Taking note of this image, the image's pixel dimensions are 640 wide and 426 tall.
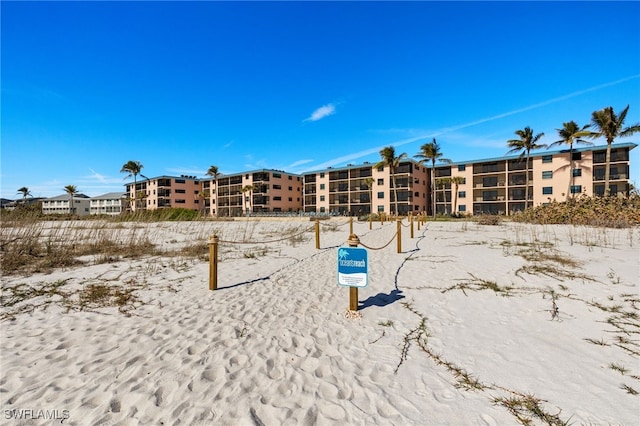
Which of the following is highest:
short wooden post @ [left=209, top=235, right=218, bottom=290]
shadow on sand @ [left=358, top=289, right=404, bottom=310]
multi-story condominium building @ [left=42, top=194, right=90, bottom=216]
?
multi-story condominium building @ [left=42, top=194, right=90, bottom=216]

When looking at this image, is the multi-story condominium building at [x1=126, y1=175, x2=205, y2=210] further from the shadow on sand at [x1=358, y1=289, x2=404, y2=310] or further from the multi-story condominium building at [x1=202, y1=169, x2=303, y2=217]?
the shadow on sand at [x1=358, y1=289, x2=404, y2=310]

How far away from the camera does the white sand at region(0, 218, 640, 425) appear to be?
8.19 ft

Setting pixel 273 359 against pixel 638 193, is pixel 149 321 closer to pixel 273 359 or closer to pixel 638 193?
pixel 273 359

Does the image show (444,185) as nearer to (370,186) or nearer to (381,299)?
(370,186)

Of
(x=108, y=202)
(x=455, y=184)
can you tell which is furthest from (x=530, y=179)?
(x=108, y=202)

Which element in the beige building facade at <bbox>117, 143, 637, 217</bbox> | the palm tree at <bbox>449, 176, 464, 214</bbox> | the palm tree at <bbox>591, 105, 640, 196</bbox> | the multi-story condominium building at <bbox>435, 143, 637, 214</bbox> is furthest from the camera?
the palm tree at <bbox>449, 176, 464, 214</bbox>

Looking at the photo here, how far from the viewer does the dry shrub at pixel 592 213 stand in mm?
18078

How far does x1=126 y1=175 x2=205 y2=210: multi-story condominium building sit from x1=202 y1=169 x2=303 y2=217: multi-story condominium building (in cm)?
695

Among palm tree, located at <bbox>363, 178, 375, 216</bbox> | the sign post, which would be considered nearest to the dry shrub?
the sign post

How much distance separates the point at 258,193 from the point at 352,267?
62711 mm

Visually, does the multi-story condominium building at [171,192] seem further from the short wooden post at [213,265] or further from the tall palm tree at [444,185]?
the short wooden post at [213,265]

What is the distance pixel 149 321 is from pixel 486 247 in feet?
40.9

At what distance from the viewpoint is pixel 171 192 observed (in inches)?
2977

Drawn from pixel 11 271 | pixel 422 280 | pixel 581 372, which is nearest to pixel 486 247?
pixel 422 280
